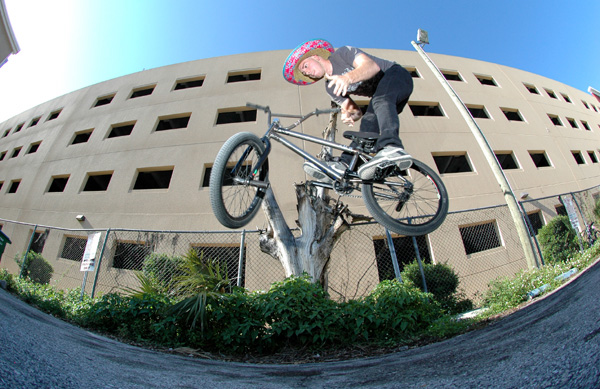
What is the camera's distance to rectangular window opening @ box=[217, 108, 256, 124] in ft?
39.3

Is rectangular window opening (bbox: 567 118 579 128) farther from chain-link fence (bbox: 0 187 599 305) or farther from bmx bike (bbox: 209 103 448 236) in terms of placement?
bmx bike (bbox: 209 103 448 236)

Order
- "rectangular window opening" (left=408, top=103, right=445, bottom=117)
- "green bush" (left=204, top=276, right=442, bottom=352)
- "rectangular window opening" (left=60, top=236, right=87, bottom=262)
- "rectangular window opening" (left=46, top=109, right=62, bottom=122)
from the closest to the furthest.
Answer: "green bush" (left=204, top=276, right=442, bottom=352) < "rectangular window opening" (left=60, top=236, right=87, bottom=262) < "rectangular window opening" (left=408, top=103, right=445, bottom=117) < "rectangular window opening" (left=46, top=109, right=62, bottom=122)

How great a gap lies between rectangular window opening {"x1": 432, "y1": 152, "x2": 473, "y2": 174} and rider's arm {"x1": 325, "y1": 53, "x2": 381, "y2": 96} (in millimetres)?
9632

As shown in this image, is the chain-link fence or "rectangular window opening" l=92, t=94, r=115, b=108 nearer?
the chain-link fence

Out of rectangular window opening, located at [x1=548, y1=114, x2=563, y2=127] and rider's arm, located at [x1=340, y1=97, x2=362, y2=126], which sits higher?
rectangular window opening, located at [x1=548, y1=114, x2=563, y2=127]

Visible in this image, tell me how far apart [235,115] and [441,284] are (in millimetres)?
Answer: 11446

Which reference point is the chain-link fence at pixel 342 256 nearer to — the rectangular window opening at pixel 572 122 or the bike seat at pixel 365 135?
the bike seat at pixel 365 135

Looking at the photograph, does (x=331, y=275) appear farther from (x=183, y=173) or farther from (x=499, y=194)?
(x=499, y=194)

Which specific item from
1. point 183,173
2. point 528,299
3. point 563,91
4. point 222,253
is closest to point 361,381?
point 528,299

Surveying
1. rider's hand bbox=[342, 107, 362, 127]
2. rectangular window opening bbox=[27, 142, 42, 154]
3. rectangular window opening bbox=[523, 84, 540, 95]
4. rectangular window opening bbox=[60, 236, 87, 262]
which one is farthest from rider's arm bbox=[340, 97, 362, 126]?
rectangular window opening bbox=[523, 84, 540, 95]

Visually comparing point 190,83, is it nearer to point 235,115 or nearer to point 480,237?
point 235,115

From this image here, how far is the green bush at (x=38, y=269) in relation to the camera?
852cm

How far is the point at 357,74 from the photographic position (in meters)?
2.48

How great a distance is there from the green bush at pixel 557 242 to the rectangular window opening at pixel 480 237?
125cm
